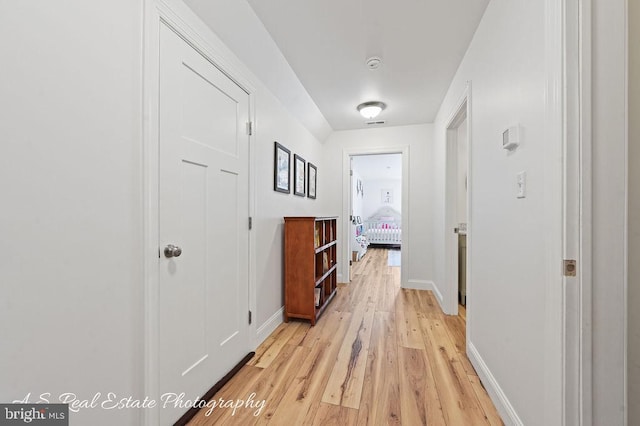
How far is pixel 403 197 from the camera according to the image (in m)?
3.89

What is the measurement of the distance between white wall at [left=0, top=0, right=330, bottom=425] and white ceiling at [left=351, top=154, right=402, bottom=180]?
15.6ft

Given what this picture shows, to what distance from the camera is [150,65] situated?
3.85ft

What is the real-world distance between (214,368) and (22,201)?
1.31 meters

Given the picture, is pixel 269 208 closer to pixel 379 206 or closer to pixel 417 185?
pixel 417 185

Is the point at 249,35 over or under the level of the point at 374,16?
under

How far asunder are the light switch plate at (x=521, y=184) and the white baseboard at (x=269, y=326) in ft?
6.53

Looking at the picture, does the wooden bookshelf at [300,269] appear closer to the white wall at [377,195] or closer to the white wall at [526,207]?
the white wall at [526,207]

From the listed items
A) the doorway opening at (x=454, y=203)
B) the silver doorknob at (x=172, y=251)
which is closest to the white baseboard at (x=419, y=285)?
the doorway opening at (x=454, y=203)

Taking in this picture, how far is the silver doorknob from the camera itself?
1268mm

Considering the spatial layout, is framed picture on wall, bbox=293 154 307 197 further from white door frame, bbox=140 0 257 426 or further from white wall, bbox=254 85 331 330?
white door frame, bbox=140 0 257 426

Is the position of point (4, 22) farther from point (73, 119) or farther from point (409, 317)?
point (409, 317)

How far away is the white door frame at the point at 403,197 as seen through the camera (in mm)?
3824

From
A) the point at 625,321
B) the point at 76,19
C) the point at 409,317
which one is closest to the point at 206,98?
the point at 76,19

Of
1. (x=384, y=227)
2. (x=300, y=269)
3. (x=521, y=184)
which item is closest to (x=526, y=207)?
(x=521, y=184)
